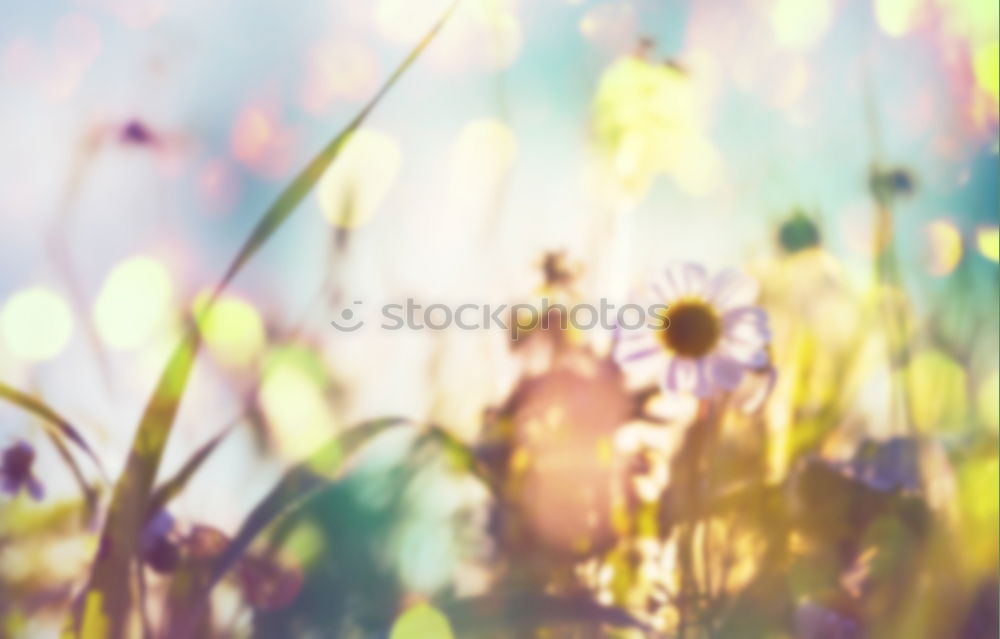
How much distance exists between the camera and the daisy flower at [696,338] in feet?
1.69

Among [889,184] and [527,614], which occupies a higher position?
[889,184]

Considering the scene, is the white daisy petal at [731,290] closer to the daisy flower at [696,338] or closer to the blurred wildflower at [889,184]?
the daisy flower at [696,338]

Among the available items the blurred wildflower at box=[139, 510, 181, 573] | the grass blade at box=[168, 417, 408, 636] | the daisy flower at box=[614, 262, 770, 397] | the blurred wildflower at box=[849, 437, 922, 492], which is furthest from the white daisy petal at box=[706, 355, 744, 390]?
the blurred wildflower at box=[139, 510, 181, 573]

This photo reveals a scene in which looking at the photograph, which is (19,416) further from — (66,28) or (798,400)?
(798,400)

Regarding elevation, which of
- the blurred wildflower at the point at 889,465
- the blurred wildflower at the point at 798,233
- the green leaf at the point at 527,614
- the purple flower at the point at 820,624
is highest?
the blurred wildflower at the point at 798,233

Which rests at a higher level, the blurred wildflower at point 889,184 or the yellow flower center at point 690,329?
the blurred wildflower at point 889,184

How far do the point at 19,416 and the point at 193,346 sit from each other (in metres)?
0.12

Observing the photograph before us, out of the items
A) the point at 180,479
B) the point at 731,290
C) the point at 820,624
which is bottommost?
the point at 820,624

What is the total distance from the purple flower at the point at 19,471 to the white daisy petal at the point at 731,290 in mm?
454

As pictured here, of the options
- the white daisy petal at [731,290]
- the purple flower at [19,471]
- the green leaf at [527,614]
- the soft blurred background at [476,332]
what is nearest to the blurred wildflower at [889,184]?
the soft blurred background at [476,332]

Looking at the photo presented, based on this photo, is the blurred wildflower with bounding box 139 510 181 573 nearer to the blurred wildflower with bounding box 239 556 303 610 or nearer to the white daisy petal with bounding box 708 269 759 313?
the blurred wildflower with bounding box 239 556 303 610

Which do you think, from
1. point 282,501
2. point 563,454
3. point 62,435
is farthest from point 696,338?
point 62,435

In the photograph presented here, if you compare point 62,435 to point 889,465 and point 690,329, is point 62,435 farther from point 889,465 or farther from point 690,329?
point 889,465

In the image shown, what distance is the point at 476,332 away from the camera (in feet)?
1.69
